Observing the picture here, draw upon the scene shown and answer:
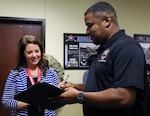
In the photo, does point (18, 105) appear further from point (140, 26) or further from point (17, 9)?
point (140, 26)

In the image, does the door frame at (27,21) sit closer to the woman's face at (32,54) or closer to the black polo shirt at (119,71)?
the woman's face at (32,54)

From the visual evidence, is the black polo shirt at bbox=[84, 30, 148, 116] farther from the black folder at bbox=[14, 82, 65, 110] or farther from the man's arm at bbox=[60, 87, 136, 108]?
the black folder at bbox=[14, 82, 65, 110]

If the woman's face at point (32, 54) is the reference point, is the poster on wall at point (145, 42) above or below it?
above

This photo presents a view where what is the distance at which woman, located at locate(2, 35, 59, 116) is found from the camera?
2.04 metres

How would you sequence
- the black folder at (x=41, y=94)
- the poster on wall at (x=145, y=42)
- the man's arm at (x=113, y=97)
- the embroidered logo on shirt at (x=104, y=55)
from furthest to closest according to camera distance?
the poster on wall at (x=145, y=42)
the black folder at (x=41, y=94)
the embroidered logo on shirt at (x=104, y=55)
the man's arm at (x=113, y=97)

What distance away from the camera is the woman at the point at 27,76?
2.04 meters

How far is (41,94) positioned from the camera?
1636 mm

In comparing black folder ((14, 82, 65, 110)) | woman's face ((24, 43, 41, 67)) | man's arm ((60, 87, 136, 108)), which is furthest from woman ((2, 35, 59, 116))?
man's arm ((60, 87, 136, 108))

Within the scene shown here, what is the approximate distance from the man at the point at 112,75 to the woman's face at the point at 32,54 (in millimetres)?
853

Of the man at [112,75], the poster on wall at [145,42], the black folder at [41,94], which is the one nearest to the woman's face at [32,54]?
the black folder at [41,94]

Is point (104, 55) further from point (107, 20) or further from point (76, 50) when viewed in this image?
point (76, 50)

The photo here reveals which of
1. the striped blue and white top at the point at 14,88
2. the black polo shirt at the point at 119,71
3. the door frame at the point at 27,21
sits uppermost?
the door frame at the point at 27,21

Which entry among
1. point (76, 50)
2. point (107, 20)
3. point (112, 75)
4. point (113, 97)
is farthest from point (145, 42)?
point (113, 97)

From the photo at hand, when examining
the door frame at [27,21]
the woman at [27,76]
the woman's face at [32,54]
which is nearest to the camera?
the woman at [27,76]
